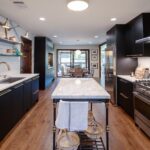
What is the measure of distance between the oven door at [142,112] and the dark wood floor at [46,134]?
0.17 metres

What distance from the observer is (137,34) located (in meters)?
4.01

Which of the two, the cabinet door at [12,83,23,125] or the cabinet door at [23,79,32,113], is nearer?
the cabinet door at [12,83,23,125]

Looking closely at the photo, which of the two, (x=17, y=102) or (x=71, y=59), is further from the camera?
(x=71, y=59)

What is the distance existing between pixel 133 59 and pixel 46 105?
9.70 ft

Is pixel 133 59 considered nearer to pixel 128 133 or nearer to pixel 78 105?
pixel 128 133

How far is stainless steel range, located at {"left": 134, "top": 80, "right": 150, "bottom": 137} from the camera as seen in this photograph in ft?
8.89

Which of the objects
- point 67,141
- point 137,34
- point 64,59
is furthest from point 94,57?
point 67,141

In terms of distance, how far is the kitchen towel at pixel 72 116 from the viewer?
74.3 inches

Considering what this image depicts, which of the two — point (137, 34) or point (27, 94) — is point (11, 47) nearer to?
point (27, 94)

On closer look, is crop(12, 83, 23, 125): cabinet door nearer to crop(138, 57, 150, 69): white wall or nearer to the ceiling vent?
the ceiling vent

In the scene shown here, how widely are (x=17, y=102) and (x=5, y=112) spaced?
1.92 ft

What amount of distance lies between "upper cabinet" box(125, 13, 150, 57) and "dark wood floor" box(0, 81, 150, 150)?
163cm

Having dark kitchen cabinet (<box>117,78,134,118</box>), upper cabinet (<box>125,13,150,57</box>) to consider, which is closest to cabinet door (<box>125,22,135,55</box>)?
upper cabinet (<box>125,13,150,57</box>)

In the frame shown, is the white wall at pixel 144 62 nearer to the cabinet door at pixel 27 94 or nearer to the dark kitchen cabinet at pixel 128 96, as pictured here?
the dark kitchen cabinet at pixel 128 96
